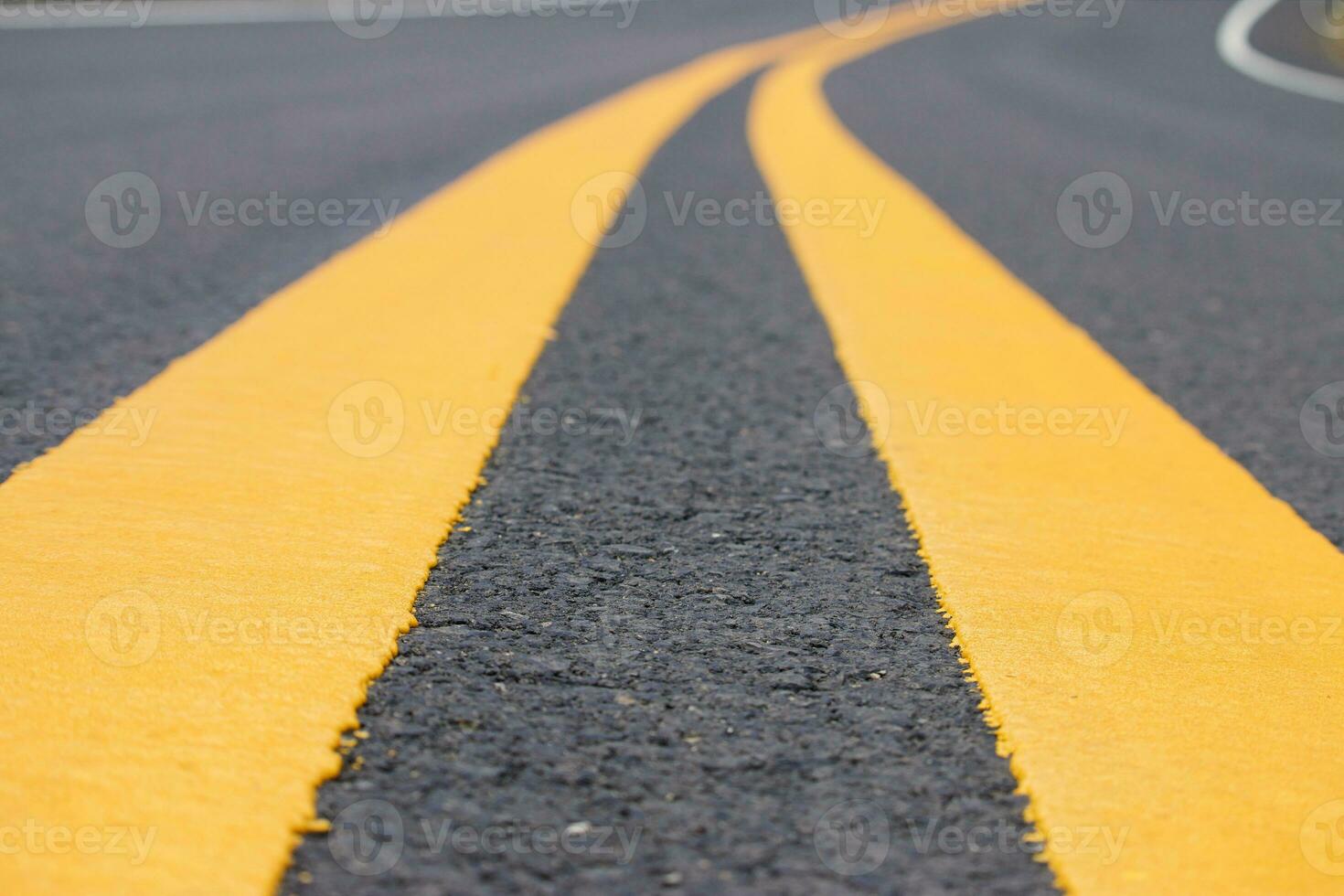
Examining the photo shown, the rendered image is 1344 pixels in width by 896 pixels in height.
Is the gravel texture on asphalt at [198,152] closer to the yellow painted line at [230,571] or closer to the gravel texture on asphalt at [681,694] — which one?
the yellow painted line at [230,571]

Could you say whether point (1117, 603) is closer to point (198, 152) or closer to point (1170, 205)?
point (1170, 205)

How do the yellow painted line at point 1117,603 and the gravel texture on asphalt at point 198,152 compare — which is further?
the gravel texture on asphalt at point 198,152

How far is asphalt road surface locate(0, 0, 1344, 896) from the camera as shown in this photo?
101cm

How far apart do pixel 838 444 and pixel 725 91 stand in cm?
765

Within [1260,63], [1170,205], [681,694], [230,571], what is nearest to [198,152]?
[1170,205]

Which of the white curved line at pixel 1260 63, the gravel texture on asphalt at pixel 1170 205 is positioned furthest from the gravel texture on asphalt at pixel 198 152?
the white curved line at pixel 1260 63

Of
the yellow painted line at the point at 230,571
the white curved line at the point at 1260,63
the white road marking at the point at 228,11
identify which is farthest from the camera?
the white road marking at the point at 228,11

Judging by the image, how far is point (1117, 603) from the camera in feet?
4.75

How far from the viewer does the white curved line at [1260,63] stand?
33.0 feet

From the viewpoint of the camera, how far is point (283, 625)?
128 centimetres

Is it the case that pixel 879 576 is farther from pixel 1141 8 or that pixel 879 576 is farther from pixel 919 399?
pixel 1141 8

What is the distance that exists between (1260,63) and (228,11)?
12.5m

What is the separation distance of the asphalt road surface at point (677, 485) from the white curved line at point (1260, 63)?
4242mm

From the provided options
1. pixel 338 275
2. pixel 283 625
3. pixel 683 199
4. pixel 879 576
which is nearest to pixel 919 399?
pixel 879 576
